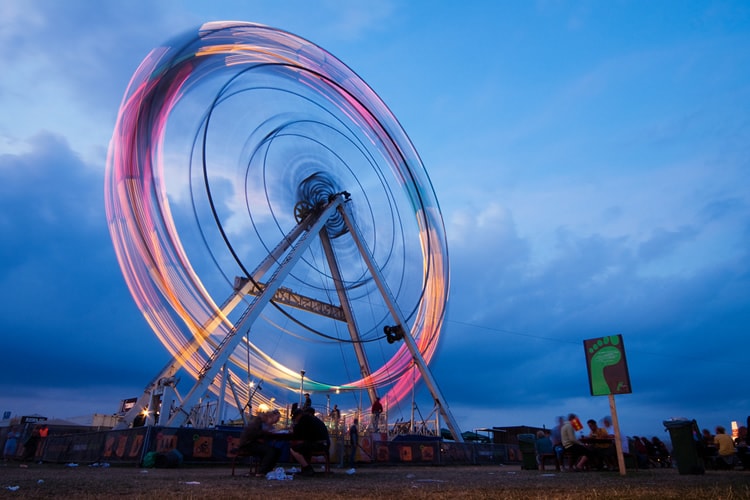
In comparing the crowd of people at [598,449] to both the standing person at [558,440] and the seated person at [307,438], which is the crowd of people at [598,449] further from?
the seated person at [307,438]

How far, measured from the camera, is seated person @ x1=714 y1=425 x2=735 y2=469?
39.4ft

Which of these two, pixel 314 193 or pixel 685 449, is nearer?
pixel 685 449

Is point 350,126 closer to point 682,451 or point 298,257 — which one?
point 298,257

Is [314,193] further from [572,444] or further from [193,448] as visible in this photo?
[572,444]

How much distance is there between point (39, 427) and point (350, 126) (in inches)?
780

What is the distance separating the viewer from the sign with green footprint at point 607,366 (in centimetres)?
891

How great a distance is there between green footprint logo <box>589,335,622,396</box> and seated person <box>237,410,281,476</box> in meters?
6.20

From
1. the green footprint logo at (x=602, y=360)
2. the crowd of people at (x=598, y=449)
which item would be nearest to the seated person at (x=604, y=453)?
the crowd of people at (x=598, y=449)

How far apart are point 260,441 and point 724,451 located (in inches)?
446

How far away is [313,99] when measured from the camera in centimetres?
2155

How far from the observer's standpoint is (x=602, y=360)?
936 cm

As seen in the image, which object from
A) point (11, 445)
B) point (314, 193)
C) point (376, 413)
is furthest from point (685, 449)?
point (11, 445)

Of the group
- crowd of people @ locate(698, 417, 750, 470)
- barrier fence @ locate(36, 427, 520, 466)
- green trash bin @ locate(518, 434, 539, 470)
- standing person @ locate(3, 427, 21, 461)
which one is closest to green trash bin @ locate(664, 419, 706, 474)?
crowd of people @ locate(698, 417, 750, 470)

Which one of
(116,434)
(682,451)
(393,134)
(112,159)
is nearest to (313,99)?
(393,134)
